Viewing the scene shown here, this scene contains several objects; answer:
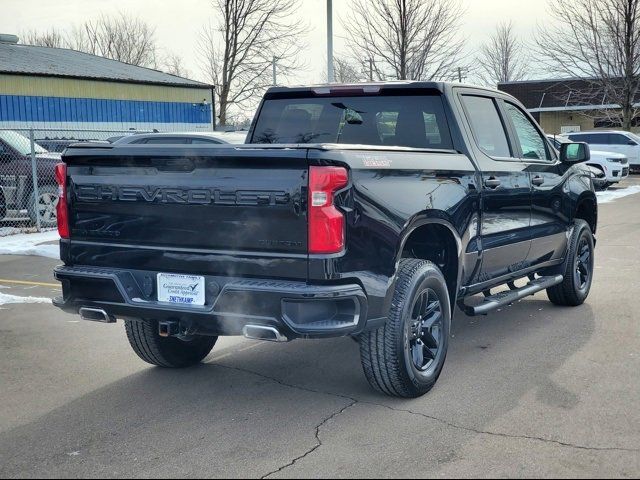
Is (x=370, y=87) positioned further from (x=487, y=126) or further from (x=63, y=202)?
(x=63, y=202)

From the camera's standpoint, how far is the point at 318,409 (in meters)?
4.66

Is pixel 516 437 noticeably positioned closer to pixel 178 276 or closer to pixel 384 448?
pixel 384 448

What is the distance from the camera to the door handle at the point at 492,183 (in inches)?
223

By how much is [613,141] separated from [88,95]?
2123cm

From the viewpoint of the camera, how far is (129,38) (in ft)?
218

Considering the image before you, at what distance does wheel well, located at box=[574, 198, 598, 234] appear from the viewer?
7710 millimetres

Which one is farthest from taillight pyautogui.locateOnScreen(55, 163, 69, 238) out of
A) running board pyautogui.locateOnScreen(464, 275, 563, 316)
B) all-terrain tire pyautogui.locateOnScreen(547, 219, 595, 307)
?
all-terrain tire pyautogui.locateOnScreen(547, 219, 595, 307)

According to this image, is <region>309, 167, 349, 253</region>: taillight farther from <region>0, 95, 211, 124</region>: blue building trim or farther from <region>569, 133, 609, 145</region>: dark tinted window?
<region>0, 95, 211, 124</region>: blue building trim

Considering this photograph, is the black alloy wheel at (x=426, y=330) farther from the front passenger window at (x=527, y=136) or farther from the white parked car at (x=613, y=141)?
the white parked car at (x=613, y=141)

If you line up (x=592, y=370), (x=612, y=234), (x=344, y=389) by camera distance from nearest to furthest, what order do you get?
(x=344, y=389)
(x=592, y=370)
(x=612, y=234)

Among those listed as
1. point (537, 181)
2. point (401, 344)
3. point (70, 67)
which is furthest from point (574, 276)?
point (70, 67)

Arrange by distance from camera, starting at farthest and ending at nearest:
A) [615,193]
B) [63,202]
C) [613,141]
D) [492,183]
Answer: [613,141], [615,193], [492,183], [63,202]

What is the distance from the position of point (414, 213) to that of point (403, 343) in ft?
2.55

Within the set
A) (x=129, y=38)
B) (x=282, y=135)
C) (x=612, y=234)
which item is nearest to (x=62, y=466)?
(x=282, y=135)
